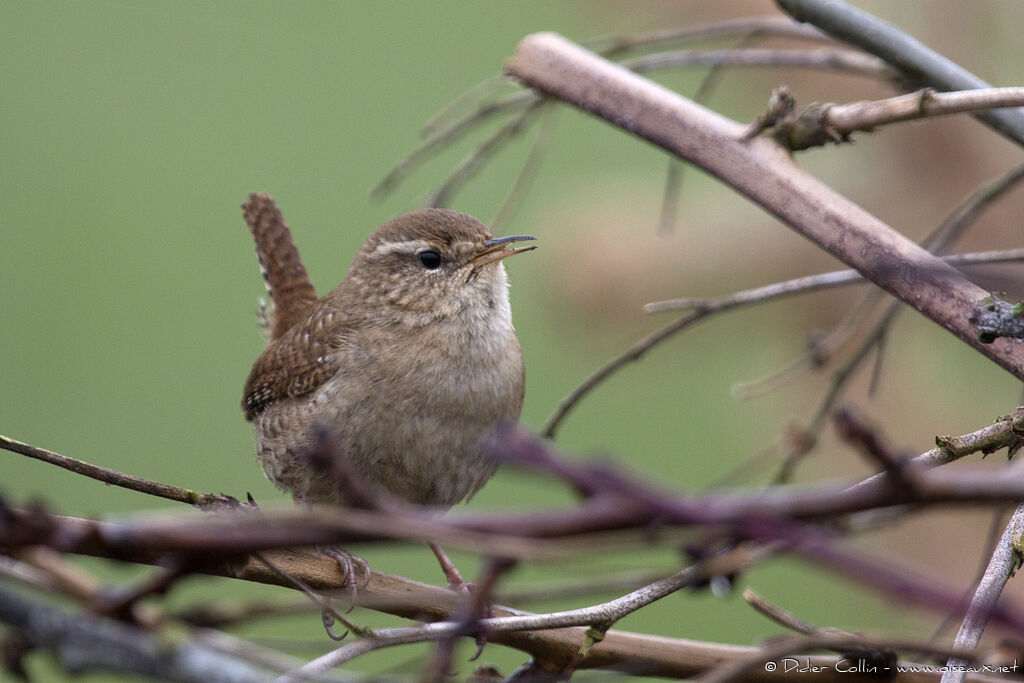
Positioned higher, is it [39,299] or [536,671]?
[39,299]

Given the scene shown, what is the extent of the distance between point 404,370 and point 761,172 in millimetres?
972

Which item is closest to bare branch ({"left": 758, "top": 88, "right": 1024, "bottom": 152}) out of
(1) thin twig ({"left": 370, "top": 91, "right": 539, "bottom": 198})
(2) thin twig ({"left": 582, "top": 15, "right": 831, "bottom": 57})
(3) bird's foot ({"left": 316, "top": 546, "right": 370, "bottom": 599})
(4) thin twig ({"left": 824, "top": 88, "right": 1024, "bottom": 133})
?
(4) thin twig ({"left": 824, "top": 88, "right": 1024, "bottom": 133})

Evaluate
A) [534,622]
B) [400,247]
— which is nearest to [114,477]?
[534,622]

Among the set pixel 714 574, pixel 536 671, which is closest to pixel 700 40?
pixel 536 671

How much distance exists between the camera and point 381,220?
681cm

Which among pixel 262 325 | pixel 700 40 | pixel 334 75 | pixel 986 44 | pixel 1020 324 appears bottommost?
pixel 1020 324

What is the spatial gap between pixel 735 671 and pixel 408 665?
10.4 inches

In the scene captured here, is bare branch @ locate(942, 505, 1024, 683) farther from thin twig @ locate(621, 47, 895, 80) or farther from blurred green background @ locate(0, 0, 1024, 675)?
thin twig @ locate(621, 47, 895, 80)

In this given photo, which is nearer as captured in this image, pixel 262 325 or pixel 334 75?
pixel 262 325

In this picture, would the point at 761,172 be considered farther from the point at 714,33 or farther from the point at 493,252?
the point at 493,252

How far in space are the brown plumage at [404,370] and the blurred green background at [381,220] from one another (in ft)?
0.87

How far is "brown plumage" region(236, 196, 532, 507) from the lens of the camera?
2.13 metres

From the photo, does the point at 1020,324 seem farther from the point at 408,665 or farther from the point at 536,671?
the point at 536,671

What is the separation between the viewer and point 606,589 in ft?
2.04
